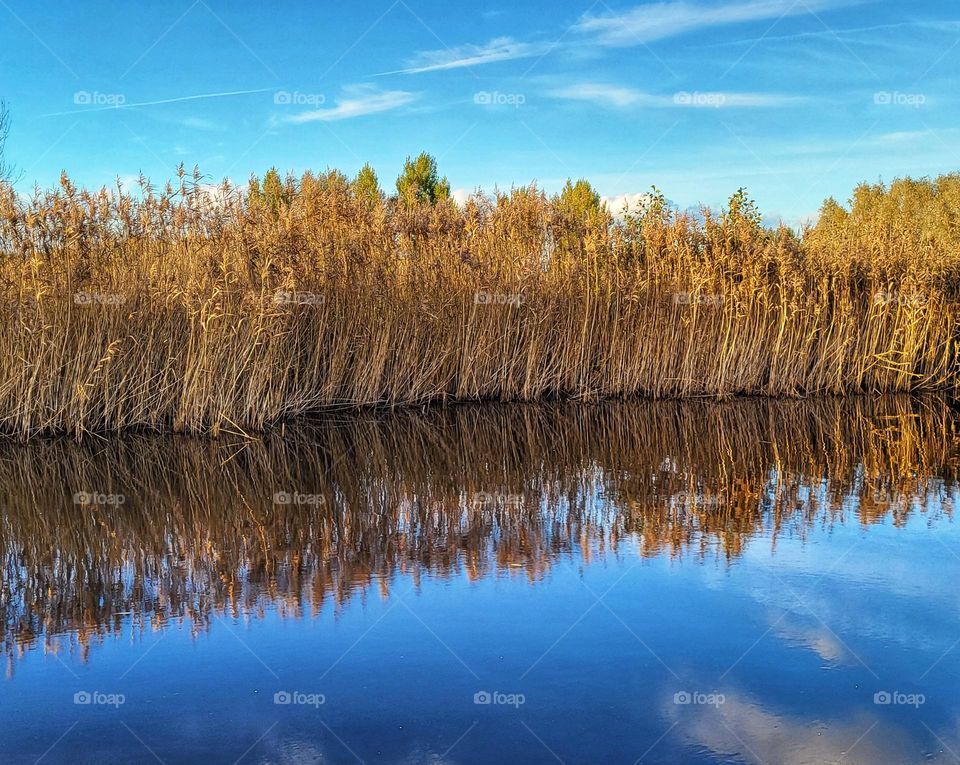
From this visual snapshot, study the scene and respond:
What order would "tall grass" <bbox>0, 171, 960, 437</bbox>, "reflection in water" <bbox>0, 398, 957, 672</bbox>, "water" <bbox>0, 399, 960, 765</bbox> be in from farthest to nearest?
1. "tall grass" <bbox>0, 171, 960, 437</bbox>
2. "reflection in water" <bbox>0, 398, 957, 672</bbox>
3. "water" <bbox>0, 399, 960, 765</bbox>

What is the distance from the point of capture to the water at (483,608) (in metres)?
3.25

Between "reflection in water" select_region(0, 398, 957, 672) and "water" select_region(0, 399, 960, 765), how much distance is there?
0.03 metres

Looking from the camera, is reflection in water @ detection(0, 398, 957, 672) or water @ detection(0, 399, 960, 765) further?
reflection in water @ detection(0, 398, 957, 672)

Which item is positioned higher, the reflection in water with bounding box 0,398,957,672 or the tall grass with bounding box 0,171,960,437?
the tall grass with bounding box 0,171,960,437

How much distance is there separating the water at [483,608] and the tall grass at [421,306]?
146cm

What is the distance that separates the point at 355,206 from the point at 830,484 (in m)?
6.29

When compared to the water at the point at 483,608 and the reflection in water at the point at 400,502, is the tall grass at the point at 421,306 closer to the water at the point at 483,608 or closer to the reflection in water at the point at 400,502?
the reflection in water at the point at 400,502

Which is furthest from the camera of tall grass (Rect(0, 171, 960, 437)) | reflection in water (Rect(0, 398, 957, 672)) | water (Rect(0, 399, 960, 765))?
tall grass (Rect(0, 171, 960, 437))

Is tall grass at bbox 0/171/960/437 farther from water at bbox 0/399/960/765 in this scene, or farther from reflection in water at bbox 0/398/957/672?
water at bbox 0/399/960/765

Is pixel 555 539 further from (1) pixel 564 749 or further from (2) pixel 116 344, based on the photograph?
(2) pixel 116 344

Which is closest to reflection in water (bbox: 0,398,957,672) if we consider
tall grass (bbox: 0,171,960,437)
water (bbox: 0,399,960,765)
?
water (bbox: 0,399,960,765)

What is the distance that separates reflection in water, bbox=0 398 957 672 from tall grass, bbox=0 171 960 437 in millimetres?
702

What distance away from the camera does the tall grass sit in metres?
8.93

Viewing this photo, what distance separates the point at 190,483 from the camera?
7.11 m
